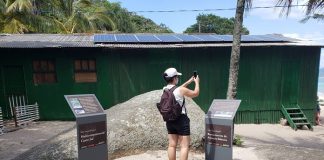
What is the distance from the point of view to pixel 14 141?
8406mm

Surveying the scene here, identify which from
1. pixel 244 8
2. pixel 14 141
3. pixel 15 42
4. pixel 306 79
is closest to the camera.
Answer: pixel 244 8

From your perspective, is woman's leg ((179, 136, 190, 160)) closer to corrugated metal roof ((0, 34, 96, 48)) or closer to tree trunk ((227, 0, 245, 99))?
tree trunk ((227, 0, 245, 99))

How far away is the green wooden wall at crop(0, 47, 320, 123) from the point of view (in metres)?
11.3

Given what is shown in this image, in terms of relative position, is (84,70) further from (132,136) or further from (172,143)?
(172,143)

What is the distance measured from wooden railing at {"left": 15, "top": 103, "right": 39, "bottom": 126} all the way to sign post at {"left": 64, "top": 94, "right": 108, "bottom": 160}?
5.99 m

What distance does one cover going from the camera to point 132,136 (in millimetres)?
6766

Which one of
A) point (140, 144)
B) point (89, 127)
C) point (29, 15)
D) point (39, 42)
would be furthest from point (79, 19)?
point (89, 127)

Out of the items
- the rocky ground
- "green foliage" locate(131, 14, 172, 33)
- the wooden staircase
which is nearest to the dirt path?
the rocky ground

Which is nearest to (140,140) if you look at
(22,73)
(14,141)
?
(14,141)

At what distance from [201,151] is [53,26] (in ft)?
42.1

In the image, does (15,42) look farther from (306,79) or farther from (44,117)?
(306,79)

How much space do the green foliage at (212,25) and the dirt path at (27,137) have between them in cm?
4585

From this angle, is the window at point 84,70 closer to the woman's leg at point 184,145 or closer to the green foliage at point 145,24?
the woman's leg at point 184,145

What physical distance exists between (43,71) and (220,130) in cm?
818
